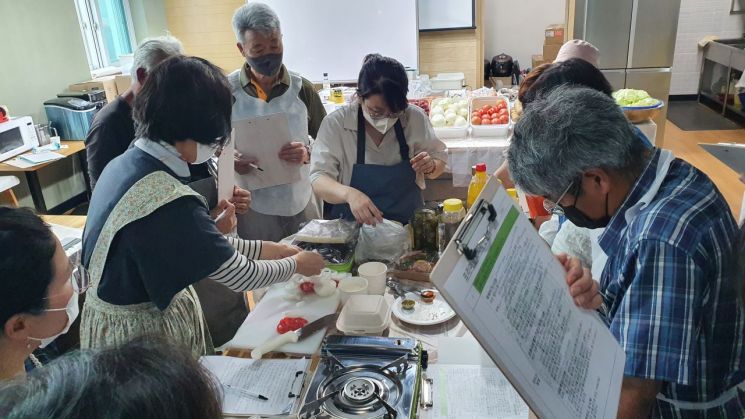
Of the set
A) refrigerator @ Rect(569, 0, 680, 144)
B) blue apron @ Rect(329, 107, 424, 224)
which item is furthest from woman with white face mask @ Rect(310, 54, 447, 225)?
refrigerator @ Rect(569, 0, 680, 144)

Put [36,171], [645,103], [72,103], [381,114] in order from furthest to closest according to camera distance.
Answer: [72,103], [36,171], [645,103], [381,114]

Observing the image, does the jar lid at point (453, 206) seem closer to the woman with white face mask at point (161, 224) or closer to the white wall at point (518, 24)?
the woman with white face mask at point (161, 224)

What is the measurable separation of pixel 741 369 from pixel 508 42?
21.0 ft

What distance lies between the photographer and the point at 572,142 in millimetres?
1058

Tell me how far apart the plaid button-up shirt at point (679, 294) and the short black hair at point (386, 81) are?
1181 millimetres

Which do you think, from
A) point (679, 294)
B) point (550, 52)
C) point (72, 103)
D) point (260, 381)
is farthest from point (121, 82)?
point (679, 294)

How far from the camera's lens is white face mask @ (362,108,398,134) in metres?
2.19

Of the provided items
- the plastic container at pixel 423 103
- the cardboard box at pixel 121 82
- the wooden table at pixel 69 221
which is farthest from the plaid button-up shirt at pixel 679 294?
the cardboard box at pixel 121 82

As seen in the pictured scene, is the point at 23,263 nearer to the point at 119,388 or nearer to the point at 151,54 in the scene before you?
the point at 119,388

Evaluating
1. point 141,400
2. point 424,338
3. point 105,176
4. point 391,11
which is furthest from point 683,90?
point 141,400

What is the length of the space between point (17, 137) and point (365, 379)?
4.54 m

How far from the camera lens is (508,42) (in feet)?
22.2

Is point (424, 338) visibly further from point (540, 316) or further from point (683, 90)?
point (683, 90)

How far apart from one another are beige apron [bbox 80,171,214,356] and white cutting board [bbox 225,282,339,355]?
16 centimetres
